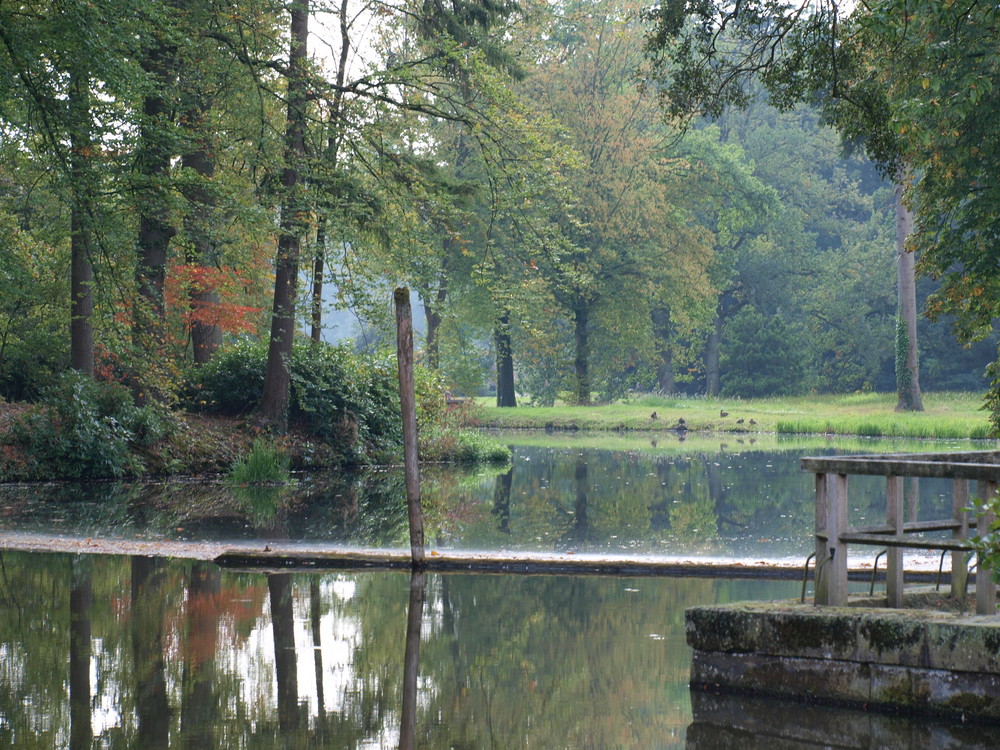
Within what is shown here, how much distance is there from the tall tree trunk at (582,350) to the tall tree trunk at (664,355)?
8.33 metres

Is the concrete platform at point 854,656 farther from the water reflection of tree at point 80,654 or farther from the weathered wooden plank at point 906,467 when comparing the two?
the water reflection of tree at point 80,654

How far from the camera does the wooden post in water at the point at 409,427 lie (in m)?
11.4

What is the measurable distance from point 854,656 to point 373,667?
3.11 m

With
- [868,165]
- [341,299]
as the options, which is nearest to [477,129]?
[341,299]

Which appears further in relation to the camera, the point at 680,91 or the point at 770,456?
the point at 770,456

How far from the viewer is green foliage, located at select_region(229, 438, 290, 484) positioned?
22.5 meters

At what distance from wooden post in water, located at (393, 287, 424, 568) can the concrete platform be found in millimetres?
4647

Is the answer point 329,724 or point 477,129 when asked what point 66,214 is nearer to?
point 477,129

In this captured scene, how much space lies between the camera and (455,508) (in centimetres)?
1844

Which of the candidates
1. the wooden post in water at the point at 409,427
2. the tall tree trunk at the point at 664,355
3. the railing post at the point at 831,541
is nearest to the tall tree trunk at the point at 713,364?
the tall tree trunk at the point at 664,355

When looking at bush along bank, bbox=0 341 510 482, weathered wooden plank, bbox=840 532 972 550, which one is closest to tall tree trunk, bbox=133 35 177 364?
bush along bank, bbox=0 341 510 482

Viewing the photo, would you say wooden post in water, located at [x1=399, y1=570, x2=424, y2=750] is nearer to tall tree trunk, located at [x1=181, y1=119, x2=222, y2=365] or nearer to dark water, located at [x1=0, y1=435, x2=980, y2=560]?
dark water, located at [x1=0, y1=435, x2=980, y2=560]

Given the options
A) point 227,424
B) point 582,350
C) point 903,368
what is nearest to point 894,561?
point 227,424

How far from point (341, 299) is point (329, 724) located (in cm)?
1881
